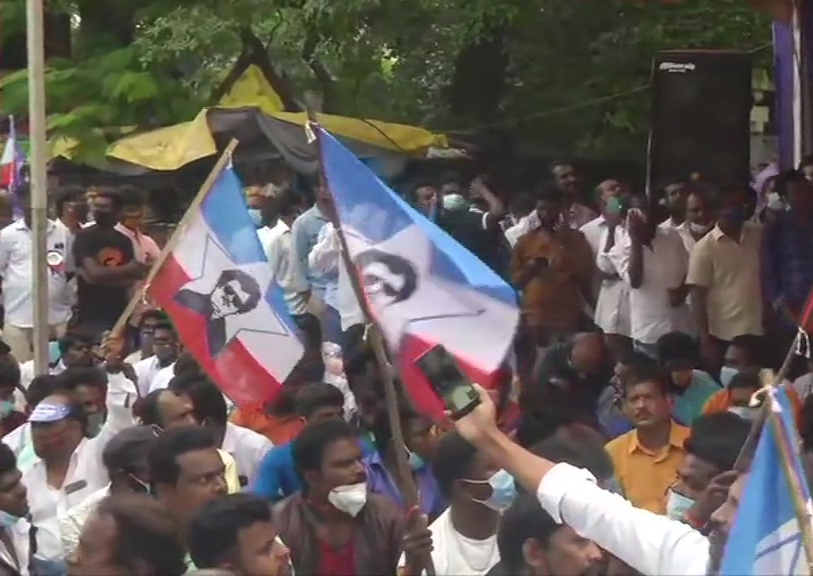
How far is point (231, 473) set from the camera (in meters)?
6.14

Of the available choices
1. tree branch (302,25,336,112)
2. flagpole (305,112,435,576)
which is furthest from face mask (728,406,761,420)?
tree branch (302,25,336,112)

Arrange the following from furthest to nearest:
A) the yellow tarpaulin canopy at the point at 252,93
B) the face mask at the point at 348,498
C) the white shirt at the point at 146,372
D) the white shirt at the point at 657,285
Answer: the yellow tarpaulin canopy at the point at 252,93 < the white shirt at the point at 657,285 < the white shirt at the point at 146,372 < the face mask at the point at 348,498

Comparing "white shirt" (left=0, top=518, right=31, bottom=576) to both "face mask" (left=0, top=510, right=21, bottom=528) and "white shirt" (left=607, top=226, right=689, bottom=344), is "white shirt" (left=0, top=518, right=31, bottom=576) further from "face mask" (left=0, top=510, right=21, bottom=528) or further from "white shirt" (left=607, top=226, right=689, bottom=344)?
"white shirt" (left=607, top=226, right=689, bottom=344)

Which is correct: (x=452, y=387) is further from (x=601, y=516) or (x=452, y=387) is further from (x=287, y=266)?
(x=287, y=266)

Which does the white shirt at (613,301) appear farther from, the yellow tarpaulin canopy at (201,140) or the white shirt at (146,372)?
the yellow tarpaulin canopy at (201,140)

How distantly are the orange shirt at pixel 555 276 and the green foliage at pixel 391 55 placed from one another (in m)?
4.08

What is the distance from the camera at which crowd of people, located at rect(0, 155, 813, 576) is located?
4609mm

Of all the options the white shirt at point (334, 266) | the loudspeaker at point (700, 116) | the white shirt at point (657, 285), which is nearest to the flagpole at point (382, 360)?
the white shirt at point (334, 266)

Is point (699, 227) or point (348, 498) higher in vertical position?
point (348, 498)

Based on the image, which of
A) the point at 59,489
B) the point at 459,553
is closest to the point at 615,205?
the point at 59,489

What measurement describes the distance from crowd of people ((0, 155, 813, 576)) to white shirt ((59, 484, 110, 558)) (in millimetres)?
13

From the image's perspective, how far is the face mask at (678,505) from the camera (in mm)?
5425

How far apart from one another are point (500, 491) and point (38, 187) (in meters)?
3.89

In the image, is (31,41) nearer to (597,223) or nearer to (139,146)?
(597,223)
